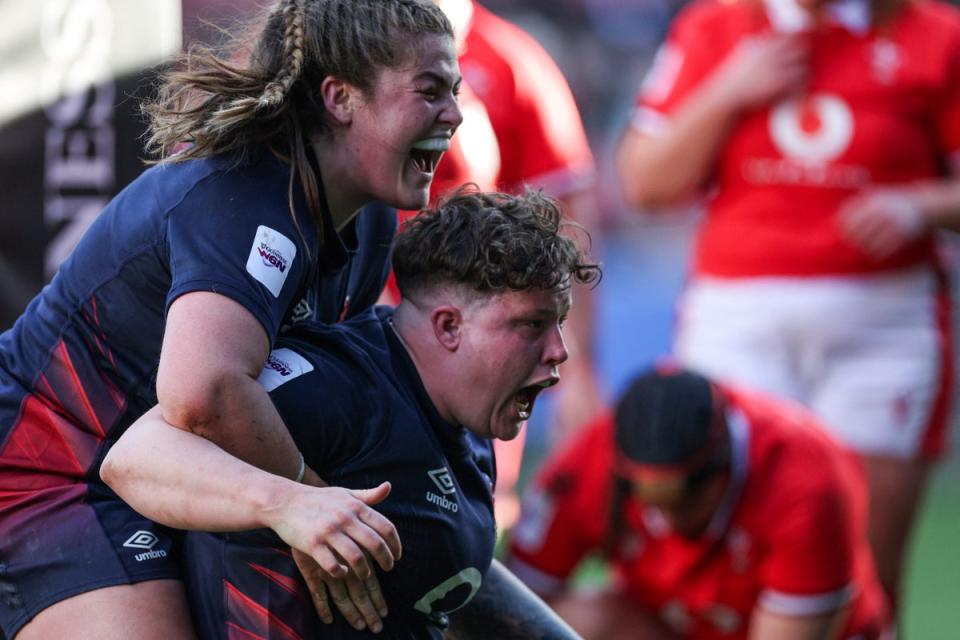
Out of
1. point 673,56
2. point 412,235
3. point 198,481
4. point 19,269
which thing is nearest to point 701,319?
point 673,56

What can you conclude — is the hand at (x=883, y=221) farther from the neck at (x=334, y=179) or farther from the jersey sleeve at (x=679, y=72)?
the neck at (x=334, y=179)

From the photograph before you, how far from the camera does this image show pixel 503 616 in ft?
9.03

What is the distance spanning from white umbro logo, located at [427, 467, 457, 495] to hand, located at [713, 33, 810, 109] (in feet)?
8.76

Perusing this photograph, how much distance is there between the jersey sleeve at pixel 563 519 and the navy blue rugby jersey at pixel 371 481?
2046 millimetres

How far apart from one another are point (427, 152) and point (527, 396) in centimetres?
45

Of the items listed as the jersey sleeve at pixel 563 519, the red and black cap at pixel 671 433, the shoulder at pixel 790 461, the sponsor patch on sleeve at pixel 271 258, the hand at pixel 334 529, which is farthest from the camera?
the jersey sleeve at pixel 563 519

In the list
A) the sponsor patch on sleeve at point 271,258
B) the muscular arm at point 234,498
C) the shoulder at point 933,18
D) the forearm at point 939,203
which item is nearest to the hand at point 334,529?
the muscular arm at point 234,498

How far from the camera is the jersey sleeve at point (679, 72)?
16.4 feet

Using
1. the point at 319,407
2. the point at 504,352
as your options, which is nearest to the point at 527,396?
the point at 504,352

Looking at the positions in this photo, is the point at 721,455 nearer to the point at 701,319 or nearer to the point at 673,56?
the point at 701,319

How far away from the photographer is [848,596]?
169 inches

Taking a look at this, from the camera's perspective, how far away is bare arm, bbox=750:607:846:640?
4.16m

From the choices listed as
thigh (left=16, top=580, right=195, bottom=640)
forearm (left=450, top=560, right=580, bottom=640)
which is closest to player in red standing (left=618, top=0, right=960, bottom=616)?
forearm (left=450, top=560, right=580, bottom=640)

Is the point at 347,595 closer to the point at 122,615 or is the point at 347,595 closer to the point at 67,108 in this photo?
the point at 122,615
